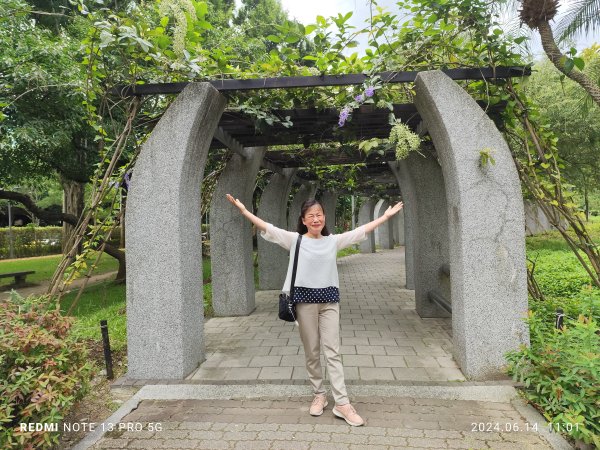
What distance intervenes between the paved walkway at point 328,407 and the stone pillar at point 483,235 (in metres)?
0.40

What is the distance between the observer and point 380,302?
7.44 meters

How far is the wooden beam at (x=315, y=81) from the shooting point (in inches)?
148

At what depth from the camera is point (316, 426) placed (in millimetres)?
2912

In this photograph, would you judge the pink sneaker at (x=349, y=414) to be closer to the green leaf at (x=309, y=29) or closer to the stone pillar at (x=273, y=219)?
the green leaf at (x=309, y=29)

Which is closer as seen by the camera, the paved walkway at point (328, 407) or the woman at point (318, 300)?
the paved walkway at point (328, 407)

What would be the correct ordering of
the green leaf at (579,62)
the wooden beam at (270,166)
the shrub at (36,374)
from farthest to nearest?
the wooden beam at (270,166), the green leaf at (579,62), the shrub at (36,374)

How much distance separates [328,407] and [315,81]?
303 cm

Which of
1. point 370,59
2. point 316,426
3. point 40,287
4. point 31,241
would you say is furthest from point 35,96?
point 31,241

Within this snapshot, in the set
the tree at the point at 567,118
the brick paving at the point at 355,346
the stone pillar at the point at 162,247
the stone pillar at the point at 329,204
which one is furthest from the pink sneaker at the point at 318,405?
the stone pillar at the point at 329,204

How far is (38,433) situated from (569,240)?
15.7 feet

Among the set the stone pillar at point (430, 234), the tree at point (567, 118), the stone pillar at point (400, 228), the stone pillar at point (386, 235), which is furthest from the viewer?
the stone pillar at point (400, 228)

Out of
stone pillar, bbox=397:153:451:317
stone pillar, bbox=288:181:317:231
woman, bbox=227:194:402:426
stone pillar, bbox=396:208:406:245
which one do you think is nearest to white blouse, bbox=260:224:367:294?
woman, bbox=227:194:402:426

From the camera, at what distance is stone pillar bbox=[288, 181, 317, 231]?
1130cm
